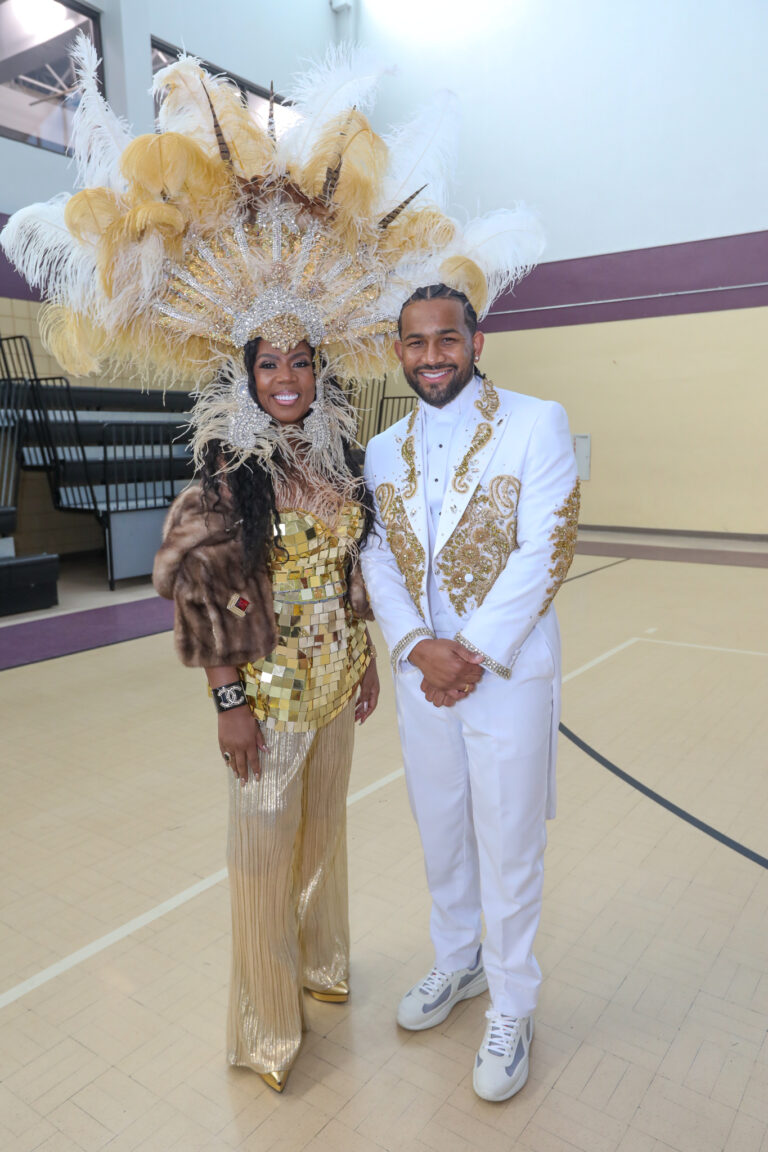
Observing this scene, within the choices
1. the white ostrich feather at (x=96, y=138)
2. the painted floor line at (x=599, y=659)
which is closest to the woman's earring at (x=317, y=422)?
the white ostrich feather at (x=96, y=138)

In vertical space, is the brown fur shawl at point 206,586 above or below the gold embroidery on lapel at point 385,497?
below

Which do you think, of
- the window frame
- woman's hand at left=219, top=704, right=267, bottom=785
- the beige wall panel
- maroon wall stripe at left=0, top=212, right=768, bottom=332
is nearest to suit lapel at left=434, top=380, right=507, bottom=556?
woman's hand at left=219, top=704, right=267, bottom=785

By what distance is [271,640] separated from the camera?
4.99 feet

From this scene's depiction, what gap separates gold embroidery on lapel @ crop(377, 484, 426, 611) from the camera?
1623mm

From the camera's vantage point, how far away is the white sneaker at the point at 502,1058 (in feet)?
5.03

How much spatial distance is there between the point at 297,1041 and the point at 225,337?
140 centimetres

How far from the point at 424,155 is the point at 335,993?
1861mm

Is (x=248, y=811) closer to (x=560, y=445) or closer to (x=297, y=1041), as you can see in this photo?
(x=297, y=1041)

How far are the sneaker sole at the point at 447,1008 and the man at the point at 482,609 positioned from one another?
0.44ft

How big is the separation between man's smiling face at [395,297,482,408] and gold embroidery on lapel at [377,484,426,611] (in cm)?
21

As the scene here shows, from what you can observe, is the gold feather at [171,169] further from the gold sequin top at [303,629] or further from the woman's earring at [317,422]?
the gold sequin top at [303,629]

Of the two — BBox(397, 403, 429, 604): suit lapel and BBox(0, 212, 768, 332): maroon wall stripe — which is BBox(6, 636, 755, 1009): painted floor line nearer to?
BBox(397, 403, 429, 604): suit lapel

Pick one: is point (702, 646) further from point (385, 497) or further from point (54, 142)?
point (54, 142)

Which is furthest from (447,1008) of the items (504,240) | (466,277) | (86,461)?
(86,461)
